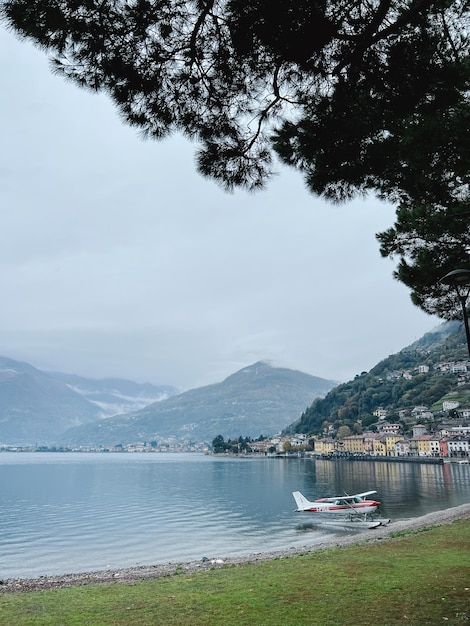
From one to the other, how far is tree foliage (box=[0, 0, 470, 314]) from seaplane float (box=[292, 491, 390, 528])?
84.5ft

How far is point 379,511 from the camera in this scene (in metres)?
32.6

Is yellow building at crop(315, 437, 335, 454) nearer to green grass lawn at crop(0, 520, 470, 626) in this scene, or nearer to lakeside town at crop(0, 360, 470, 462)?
lakeside town at crop(0, 360, 470, 462)

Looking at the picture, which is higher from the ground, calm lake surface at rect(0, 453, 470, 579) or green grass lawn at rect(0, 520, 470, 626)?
green grass lawn at rect(0, 520, 470, 626)

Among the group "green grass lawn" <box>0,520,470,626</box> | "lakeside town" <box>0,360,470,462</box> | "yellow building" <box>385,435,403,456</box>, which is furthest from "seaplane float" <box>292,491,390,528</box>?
"yellow building" <box>385,435,403,456</box>

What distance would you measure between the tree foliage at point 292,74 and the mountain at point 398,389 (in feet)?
419

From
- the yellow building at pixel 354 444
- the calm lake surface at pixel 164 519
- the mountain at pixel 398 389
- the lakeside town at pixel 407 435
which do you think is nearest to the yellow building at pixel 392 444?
→ the lakeside town at pixel 407 435

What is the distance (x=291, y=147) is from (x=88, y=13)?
3.04m

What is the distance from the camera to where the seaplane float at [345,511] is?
93.4 ft

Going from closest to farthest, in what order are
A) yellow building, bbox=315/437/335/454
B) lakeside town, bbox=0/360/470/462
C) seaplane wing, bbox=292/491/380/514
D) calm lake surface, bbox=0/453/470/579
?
1. calm lake surface, bbox=0/453/470/579
2. seaplane wing, bbox=292/491/380/514
3. lakeside town, bbox=0/360/470/462
4. yellow building, bbox=315/437/335/454

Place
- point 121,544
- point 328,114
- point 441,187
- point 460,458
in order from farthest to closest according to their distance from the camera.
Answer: point 460,458, point 121,544, point 441,187, point 328,114

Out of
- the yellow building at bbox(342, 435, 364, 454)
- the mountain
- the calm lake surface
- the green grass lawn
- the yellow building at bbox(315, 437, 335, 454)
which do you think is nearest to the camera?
the green grass lawn

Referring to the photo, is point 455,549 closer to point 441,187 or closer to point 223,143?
point 441,187

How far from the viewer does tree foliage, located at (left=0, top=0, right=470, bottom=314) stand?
185 inches

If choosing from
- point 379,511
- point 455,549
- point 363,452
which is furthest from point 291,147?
point 363,452
